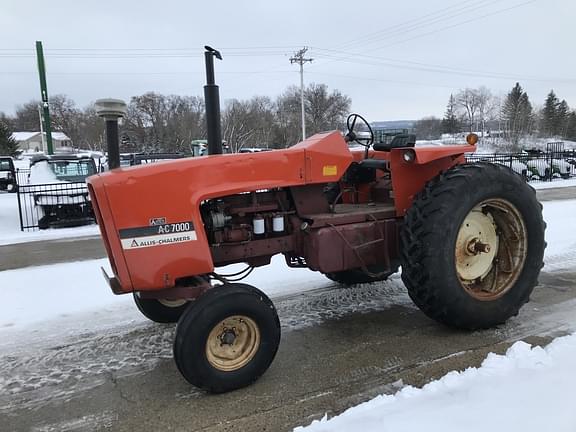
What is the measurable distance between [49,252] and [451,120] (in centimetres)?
7754

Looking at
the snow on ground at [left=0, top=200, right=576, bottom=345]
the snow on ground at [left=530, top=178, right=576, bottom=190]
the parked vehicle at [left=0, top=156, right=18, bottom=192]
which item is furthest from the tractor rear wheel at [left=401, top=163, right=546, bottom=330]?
the parked vehicle at [left=0, top=156, right=18, bottom=192]

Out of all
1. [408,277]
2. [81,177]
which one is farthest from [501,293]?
[81,177]

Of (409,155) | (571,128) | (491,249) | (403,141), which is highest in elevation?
(571,128)

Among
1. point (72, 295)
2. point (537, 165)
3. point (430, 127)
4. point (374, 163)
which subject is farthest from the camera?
point (430, 127)

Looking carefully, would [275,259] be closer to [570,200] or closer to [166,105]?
[570,200]

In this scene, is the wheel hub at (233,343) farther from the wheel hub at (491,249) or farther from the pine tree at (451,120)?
the pine tree at (451,120)

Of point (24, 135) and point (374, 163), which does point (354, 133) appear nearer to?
point (374, 163)

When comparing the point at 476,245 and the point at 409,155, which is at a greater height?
the point at 409,155

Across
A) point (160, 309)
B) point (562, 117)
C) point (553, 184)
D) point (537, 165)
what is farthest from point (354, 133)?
point (562, 117)

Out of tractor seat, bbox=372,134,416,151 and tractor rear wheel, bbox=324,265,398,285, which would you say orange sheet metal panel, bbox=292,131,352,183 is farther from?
tractor rear wheel, bbox=324,265,398,285

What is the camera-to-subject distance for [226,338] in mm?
3273

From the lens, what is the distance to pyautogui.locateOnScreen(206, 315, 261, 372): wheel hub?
3.23 m

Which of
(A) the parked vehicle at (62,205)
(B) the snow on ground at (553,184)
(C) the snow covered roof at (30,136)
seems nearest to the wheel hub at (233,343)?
(A) the parked vehicle at (62,205)

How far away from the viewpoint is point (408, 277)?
153 inches
